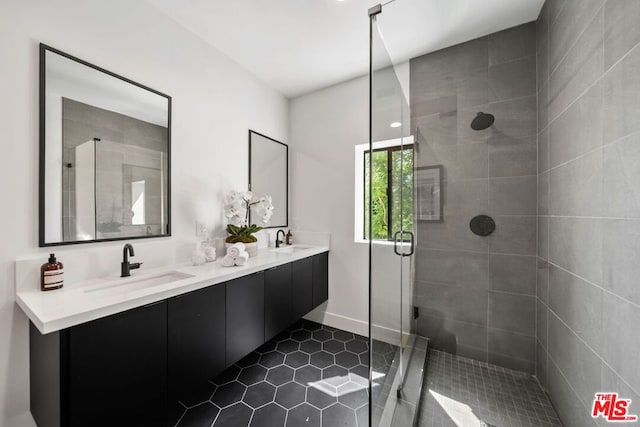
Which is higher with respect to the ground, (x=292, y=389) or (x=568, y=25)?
(x=568, y=25)

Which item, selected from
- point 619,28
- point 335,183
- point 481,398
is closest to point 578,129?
point 619,28

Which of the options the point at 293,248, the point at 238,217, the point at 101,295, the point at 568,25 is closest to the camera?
the point at 101,295

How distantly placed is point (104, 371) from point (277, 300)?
1.04 meters

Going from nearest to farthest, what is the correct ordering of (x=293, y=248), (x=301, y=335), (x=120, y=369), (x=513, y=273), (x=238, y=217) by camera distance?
(x=120, y=369)
(x=513, y=273)
(x=238, y=217)
(x=301, y=335)
(x=293, y=248)

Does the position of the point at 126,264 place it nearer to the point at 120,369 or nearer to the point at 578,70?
the point at 120,369

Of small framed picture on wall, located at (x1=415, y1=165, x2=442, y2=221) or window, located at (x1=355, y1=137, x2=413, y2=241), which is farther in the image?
small framed picture on wall, located at (x1=415, y1=165, x2=442, y2=221)

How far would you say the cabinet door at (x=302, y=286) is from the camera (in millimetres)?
2012

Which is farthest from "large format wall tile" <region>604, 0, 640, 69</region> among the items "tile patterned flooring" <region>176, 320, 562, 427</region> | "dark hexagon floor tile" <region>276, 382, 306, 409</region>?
"dark hexagon floor tile" <region>276, 382, 306, 409</region>

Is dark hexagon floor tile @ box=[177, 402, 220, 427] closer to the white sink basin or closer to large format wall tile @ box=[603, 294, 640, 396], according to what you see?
the white sink basin

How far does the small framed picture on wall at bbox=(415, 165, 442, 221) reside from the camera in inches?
74.2

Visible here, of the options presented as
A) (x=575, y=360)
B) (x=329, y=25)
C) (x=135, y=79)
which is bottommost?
(x=575, y=360)

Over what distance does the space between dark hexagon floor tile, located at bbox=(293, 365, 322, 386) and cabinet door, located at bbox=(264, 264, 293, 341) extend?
32 cm

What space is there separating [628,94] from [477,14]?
117 cm

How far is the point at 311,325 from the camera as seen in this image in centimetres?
251
